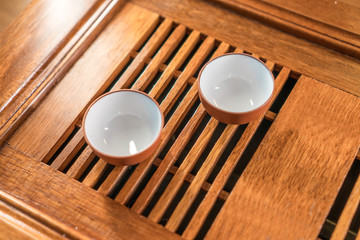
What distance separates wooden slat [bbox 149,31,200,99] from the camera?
645 mm

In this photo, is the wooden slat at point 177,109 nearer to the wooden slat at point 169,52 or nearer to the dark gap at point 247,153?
the wooden slat at point 169,52

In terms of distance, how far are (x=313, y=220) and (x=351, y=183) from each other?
141 millimetres

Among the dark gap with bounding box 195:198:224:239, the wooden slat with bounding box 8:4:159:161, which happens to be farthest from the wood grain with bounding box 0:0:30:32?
the dark gap with bounding box 195:198:224:239

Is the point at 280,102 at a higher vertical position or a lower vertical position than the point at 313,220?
higher

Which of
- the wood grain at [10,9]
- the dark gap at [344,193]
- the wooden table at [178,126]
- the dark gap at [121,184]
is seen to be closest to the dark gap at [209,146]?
the wooden table at [178,126]

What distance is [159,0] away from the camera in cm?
74

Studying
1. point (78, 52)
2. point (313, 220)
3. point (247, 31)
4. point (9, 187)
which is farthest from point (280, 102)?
point (9, 187)

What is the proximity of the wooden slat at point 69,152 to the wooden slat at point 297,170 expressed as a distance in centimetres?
23

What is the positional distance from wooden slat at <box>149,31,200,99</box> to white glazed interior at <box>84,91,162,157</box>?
0.06 meters

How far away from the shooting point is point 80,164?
579 millimetres

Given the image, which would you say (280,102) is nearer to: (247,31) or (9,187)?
(247,31)

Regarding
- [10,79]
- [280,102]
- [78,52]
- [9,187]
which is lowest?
[9,187]

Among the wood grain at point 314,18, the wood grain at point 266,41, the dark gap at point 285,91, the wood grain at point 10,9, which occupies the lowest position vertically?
the wood grain at point 10,9

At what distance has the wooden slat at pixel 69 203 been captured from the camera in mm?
521
